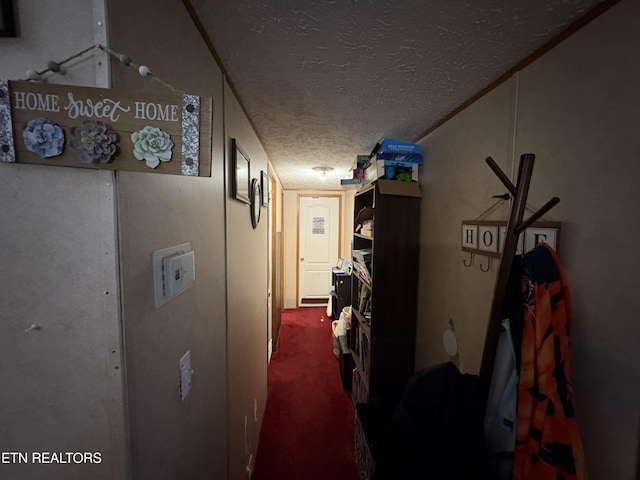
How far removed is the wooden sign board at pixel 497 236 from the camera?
0.78 metres

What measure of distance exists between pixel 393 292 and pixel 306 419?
4.72 feet

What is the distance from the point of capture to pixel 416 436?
2.47ft

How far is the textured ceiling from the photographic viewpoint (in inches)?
26.4

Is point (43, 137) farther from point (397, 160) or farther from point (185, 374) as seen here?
point (397, 160)

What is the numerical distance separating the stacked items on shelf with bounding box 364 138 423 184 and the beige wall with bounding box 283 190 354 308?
2.85 m

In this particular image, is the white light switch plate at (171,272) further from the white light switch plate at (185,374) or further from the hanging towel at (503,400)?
the hanging towel at (503,400)

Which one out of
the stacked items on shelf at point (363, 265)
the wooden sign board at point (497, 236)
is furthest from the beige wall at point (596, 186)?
the stacked items on shelf at point (363, 265)

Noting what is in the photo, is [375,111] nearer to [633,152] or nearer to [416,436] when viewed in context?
[633,152]

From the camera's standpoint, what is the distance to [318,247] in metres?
4.62

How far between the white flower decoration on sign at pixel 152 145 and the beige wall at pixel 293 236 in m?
4.04

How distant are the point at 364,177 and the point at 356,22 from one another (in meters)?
1.23

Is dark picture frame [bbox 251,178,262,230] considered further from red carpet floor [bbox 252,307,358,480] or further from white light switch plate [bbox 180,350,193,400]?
red carpet floor [bbox 252,307,358,480]

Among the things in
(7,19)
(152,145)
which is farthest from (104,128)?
(7,19)

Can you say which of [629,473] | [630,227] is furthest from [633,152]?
[629,473]
